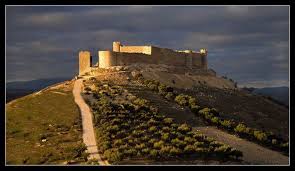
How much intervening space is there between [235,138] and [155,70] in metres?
25.5

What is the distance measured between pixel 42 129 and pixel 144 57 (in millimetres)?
27533

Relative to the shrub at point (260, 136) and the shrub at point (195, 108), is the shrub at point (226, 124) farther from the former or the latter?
the shrub at point (195, 108)

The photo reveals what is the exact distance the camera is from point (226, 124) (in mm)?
42438

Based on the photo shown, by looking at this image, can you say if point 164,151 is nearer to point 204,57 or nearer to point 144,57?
point 144,57

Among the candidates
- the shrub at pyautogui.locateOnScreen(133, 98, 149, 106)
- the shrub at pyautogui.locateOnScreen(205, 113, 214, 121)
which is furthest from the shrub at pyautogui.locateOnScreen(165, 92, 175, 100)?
the shrub at pyautogui.locateOnScreen(205, 113, 214, 121)

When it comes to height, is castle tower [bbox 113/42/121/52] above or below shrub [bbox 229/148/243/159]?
above

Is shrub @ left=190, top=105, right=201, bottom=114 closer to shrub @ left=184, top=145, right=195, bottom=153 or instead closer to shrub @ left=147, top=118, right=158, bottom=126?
shrub @ left=147, top=118, right=158, bottom=126

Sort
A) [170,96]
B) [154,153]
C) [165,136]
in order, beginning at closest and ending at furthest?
[154,153] < [165,136] < [170,96]

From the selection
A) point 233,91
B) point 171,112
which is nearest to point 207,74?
point 233,91

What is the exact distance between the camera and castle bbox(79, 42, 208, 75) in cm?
5834

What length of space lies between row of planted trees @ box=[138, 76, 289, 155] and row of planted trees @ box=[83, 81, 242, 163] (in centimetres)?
425

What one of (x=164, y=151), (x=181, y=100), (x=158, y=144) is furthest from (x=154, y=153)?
(x=181, y=100)

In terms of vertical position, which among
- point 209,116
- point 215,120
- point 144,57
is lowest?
point 215,120

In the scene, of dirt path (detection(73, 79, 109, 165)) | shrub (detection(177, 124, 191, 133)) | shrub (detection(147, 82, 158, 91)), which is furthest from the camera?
shrub (detection(147, 82, 158, 91))
